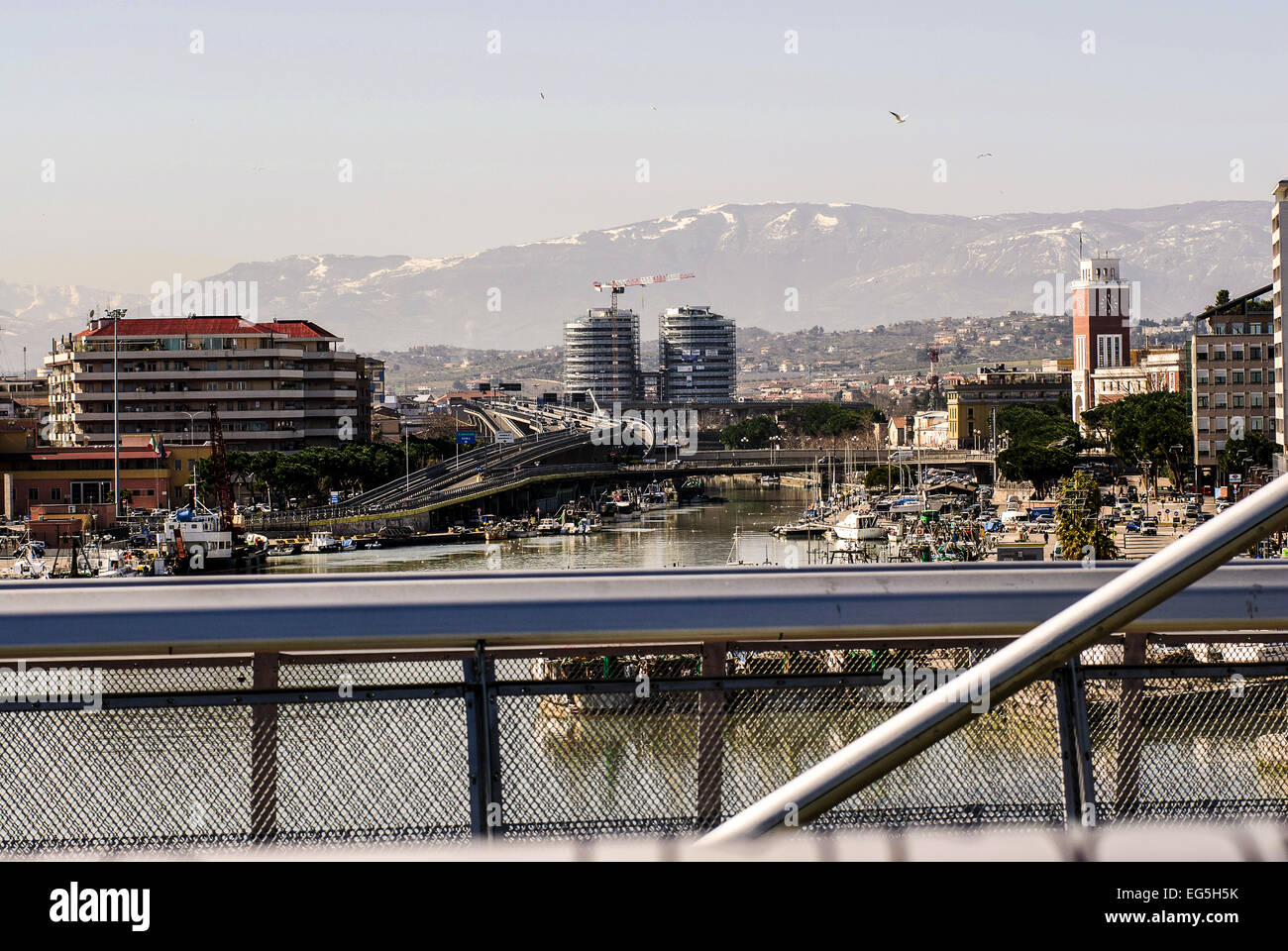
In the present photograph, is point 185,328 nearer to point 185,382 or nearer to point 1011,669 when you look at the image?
point 185,382

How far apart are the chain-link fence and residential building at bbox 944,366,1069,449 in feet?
245

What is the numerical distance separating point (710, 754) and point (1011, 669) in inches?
29.1

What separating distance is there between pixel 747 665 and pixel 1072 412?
85.5m

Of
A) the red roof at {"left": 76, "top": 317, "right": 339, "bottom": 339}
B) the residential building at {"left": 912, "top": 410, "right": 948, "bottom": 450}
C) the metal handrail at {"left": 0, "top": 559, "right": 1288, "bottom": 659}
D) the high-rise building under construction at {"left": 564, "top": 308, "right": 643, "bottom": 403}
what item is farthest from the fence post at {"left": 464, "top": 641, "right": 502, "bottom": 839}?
the high-rise building under construction at {"left": 564, "top": 308, "right": 643, "bottom": 403}

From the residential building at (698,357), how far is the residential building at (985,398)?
1991 inches

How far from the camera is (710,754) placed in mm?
1746

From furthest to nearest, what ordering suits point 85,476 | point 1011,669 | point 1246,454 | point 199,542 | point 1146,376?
point 1146,376 < point 85,476 < point 1246,454 < point 199,542 < point 1011,669

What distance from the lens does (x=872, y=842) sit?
A: 2.69 feet

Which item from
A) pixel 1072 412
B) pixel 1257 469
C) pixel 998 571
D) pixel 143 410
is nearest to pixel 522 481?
pixel 143 410

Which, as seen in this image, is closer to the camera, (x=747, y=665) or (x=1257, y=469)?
(x=747, y=665)

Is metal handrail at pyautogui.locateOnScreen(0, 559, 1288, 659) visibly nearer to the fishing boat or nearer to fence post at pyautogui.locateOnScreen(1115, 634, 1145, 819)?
fence post at pyautogui.locateOnScreen(1115, 634, 1145, 819)

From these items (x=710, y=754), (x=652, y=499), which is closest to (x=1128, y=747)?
(x=710, y=754)
